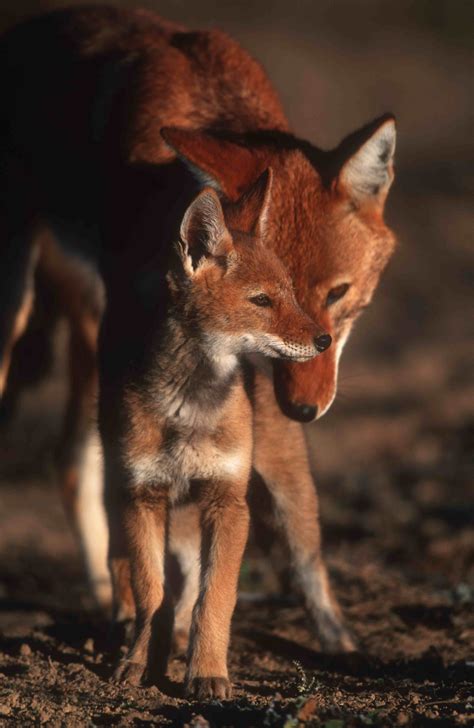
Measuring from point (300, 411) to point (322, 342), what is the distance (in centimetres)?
45

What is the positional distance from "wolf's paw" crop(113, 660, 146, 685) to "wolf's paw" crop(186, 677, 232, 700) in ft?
0.89

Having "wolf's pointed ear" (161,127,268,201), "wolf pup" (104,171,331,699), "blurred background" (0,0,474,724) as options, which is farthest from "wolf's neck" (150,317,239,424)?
"blurred background" (0,0,474,724)

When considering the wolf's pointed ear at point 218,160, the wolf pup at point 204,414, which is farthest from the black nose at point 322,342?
the wolf's pointed ear at point 218,160

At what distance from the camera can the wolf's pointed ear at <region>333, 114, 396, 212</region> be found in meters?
5.79

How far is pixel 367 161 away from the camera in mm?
5859

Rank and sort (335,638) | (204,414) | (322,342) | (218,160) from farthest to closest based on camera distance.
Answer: (335,638), (218,160), (204,414), (322,342)

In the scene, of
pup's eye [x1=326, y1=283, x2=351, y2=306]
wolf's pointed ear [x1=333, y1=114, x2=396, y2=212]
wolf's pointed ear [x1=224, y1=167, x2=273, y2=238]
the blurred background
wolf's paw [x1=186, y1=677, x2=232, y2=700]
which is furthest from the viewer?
the blurred background

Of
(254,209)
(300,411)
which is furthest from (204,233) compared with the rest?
(300,411)

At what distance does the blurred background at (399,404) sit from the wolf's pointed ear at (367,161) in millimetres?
2014

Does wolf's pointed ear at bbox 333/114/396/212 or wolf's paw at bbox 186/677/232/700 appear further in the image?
wolf's pointed ear at bbox 333/114/396/212

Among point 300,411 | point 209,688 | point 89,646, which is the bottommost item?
point 89,646

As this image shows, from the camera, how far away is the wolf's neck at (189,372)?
4996mm

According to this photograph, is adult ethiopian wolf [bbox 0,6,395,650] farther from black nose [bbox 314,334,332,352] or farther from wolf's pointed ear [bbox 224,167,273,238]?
black nose [bbox 314,334,332,352]

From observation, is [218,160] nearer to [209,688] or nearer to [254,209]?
[254,209]
